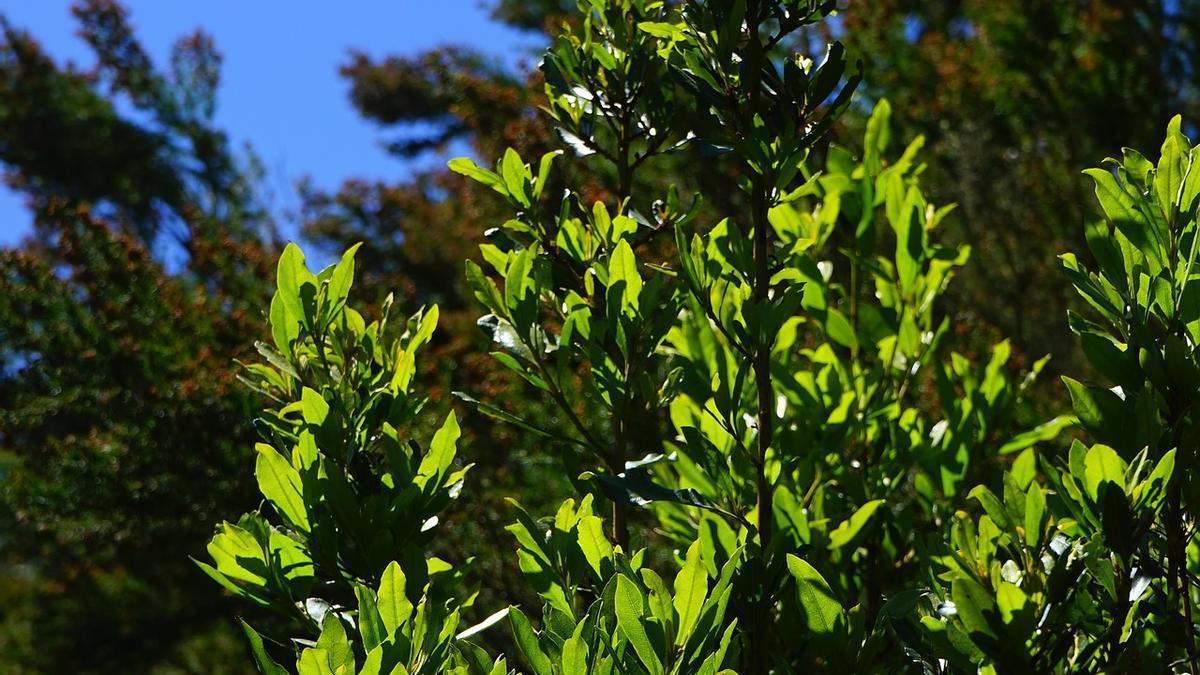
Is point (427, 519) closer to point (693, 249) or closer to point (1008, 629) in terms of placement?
point (693, 249)

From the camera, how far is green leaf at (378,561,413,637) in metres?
1.30

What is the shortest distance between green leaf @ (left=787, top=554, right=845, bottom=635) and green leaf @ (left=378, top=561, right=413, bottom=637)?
43cm

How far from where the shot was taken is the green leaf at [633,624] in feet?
3.96

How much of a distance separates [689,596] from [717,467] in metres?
0.39

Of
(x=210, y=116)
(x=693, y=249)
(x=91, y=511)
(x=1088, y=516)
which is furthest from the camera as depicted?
(x=210, y=116)

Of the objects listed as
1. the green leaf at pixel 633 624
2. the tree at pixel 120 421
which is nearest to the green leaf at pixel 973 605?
the green leaf at pixel 633 624

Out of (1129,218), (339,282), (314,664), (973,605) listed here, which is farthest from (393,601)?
(1129,218)

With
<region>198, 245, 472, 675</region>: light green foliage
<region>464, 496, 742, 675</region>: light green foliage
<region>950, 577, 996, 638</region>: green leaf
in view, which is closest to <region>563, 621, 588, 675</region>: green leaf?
<region>464, 496, 742, 675</region>: light green foliage

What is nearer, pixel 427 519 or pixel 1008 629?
pixel 1008 629

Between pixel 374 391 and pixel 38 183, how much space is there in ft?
40.4

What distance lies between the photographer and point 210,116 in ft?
40.1

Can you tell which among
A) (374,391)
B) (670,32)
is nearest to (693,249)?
(670,32)

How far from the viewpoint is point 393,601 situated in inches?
51.4

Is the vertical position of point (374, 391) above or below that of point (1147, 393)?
above
